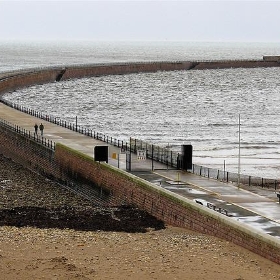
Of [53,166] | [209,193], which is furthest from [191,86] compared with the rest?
[209,193]

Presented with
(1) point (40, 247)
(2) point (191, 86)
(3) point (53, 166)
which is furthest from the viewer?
(2) point (191, 86)

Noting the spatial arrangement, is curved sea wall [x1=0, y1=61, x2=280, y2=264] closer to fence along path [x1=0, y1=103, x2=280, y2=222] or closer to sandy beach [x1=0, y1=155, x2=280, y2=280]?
sandy beach [x1=0, y1=155, x2=280, y2=280]

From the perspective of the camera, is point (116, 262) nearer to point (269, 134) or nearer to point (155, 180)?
point (155, 180)

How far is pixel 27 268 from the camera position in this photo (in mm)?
25453

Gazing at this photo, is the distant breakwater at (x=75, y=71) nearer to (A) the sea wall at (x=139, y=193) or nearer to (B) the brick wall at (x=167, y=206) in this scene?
(A) the sea wall at (x=139, y=193)

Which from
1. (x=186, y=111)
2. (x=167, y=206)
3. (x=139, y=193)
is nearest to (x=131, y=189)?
(x=139, y=193)

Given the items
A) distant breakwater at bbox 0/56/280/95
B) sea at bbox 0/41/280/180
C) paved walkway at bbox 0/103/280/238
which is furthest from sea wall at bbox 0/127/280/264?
distant breakwater at bbox 0/56/280/95

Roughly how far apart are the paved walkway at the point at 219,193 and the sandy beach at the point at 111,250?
1408mm

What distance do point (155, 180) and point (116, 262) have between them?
9.09 metres

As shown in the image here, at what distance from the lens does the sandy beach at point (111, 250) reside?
81.9 ft

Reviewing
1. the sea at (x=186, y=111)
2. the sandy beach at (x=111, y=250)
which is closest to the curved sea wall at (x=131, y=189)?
the sandy beach at (x=111, y=250)

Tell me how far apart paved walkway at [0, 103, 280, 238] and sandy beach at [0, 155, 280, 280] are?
1.41 meters

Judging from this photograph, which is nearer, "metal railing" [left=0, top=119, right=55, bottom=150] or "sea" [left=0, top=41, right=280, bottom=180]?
"metal railing" [left=0, top=119, right=55, bottom=150]

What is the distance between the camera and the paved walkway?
28.2 meters
